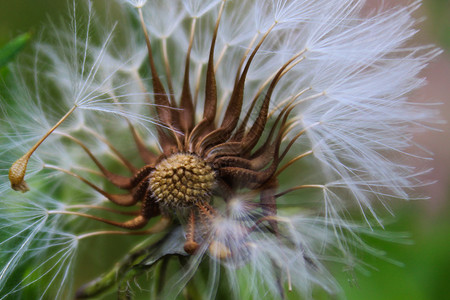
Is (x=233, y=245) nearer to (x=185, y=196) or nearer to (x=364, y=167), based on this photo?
(x=185, y=196)

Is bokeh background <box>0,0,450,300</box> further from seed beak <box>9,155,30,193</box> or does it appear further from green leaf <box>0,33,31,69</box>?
seed beak <box>9,155,30,193</box>

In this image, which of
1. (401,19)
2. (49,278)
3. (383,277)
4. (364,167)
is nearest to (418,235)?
(383,277)

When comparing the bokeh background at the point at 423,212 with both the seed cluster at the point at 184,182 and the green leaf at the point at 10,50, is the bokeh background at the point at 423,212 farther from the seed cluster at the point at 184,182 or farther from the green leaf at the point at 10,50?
the seed cluster at the point at 184,182

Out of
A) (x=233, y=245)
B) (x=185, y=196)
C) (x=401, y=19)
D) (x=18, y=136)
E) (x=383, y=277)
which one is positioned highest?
(x=18, y=136)

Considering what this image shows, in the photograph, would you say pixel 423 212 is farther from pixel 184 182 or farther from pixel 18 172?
pixel 18 172

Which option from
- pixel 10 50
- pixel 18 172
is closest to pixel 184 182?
pixel 18 172

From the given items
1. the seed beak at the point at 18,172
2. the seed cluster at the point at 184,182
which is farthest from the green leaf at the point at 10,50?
the seed cluster at the point at 184,182
